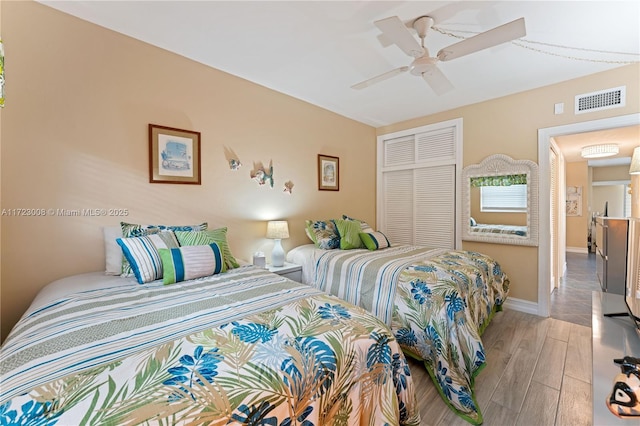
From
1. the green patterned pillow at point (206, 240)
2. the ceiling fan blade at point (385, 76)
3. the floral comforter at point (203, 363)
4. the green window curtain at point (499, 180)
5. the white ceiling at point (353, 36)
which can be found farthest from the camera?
the green window curtain at point (499, 180)

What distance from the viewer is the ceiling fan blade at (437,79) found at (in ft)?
7.01

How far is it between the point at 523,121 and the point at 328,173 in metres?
2.46

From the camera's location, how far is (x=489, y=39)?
1698 mm

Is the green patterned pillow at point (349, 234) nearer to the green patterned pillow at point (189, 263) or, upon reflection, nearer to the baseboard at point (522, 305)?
the green patterned pillow at point (189, 263)

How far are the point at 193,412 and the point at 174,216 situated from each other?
6.73 ft

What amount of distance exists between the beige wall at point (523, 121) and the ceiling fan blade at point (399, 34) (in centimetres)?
202

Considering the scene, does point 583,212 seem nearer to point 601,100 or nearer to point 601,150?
point 601,150

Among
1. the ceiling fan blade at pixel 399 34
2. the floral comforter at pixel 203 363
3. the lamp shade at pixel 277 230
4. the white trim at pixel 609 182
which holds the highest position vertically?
the ceiling fan blade at pixel 399 34

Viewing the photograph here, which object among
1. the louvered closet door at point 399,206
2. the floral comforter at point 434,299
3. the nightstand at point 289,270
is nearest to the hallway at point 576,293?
the floral comforter at point 434,299

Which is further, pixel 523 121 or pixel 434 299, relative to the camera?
pixel 523 121

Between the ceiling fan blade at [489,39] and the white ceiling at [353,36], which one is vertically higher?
the white ceiling at [353,36]

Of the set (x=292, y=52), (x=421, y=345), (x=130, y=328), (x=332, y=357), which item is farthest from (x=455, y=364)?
(x=292, y=52)

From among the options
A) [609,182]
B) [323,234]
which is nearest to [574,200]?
[609,182]

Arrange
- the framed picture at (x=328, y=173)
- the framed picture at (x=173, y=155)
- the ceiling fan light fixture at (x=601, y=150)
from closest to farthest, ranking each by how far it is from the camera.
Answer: the framed picture at (x=173, y=155) → the framed picture at (x=328, y=173) → the ceiling fan light fixture at (x=601, y=150)
